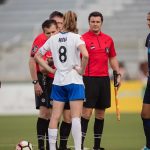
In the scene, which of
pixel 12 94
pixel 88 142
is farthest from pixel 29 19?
pixel 88 142

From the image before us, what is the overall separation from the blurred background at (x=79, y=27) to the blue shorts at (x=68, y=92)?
14031 millimetres

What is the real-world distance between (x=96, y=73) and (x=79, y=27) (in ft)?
54.1

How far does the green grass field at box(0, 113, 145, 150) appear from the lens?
11432mm

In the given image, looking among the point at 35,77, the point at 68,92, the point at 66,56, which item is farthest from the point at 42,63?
the point at 35,77

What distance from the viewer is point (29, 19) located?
96.3ft

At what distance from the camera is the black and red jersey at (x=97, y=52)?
9.96 meters

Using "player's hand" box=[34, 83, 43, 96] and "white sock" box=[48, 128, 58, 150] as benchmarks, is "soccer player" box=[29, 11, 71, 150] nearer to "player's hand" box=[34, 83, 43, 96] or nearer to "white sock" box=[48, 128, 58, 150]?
"player's hand" box=[34, 83, 43, 96]

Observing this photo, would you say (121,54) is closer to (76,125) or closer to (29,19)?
(29,19)

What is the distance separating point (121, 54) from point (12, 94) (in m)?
7.65

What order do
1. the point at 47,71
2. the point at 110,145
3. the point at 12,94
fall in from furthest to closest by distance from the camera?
the point at 12,94
the point at 110,145
the point at 47,71

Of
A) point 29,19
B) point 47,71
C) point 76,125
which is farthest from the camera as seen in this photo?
point 29,19

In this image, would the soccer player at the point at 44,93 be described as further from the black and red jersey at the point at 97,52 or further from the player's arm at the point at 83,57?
the player's arm at the point at 83,57

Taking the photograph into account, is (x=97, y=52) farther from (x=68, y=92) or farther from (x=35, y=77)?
(x=68, y=92)

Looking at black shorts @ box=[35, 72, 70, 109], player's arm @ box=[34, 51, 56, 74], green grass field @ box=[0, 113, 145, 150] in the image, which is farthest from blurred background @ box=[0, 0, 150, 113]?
player's arm @ box=[34, 51, 56, 74]
